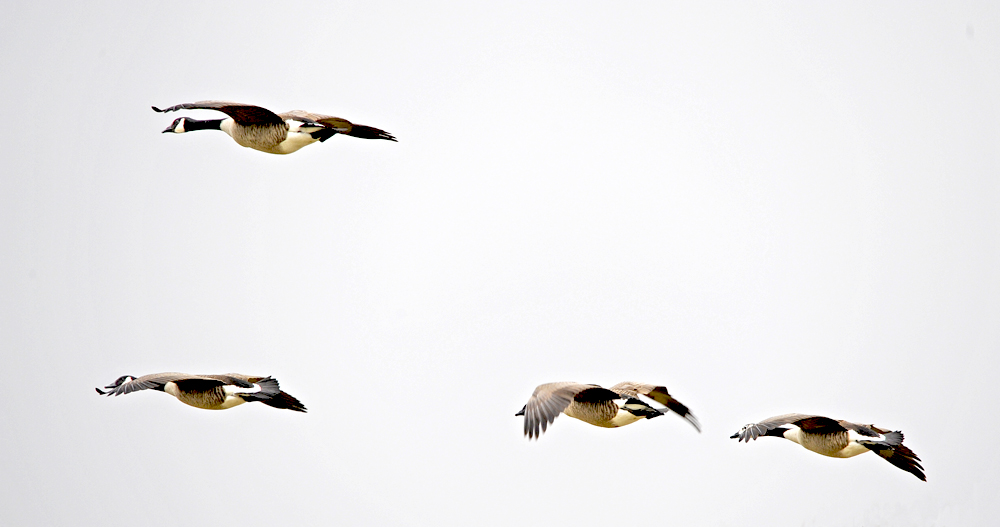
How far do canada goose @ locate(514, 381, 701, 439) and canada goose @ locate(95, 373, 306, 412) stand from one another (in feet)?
10.6

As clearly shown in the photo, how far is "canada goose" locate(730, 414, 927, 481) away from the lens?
13953mm

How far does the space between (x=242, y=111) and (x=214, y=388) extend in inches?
155

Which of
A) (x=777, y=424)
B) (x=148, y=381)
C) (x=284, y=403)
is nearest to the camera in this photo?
(x=777, y=424)

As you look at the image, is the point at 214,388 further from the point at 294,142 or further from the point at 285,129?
the point at 285,129

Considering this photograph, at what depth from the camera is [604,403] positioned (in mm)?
14812

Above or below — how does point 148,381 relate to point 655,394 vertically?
below

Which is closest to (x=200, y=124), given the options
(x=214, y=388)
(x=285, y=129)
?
(x=285, y=129)

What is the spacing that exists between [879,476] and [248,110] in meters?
157

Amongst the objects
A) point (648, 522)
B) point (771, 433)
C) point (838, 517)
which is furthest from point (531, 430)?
point (648, 522)

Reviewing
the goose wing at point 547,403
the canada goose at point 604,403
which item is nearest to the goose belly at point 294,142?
the canada goose at point 604,403

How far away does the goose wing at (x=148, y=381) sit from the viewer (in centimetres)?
1333

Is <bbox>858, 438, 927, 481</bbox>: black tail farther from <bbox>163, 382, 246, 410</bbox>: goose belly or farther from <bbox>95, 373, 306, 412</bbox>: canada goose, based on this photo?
<bbox>163, 382, 246, 410</bbox>: goose belly

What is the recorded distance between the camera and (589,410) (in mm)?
14859

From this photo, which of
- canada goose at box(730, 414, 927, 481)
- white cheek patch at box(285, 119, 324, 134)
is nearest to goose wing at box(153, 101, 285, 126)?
white cheek patch at box(285, 119, 324, 134)
